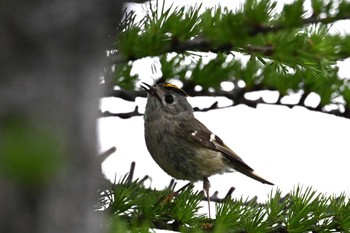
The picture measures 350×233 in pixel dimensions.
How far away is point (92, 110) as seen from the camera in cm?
93

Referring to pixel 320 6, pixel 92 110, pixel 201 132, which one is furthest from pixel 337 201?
pixel 92 110

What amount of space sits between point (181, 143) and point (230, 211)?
2.07m

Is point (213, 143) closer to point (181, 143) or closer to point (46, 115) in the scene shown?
point (181, 143)

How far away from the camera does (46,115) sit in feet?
2.84

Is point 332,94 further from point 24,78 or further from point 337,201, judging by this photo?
point 24,78

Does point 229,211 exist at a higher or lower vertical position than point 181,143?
lower

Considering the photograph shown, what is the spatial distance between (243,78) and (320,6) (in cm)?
111

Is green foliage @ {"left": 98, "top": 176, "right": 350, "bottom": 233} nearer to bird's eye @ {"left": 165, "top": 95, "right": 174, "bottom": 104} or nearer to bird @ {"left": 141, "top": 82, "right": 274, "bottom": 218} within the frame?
bird @ {"left": 141, "top": 82, "right": 274, "bottom": 218}

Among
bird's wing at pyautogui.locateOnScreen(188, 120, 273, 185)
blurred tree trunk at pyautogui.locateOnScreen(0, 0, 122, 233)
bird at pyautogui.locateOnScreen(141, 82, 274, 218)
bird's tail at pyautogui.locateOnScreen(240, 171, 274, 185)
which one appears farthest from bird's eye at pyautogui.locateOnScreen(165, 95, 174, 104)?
blurred tree trunk at pyautogui.locateOnScreen(0, 0, 122, 233)

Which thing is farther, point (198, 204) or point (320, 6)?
point (198, 204)

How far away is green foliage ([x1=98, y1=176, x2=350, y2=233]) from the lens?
10.9 feet

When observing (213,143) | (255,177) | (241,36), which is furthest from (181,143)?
(241,36)

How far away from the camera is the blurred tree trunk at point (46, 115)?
84 cm

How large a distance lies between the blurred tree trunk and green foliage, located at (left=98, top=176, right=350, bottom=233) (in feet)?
7.63
